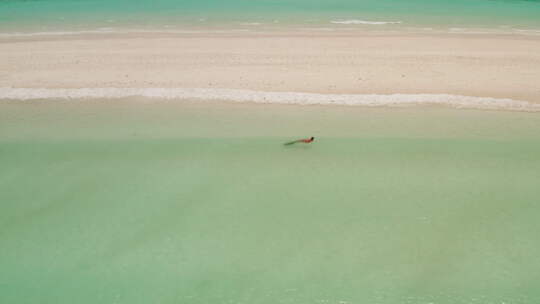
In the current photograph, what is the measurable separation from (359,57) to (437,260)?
8372mm

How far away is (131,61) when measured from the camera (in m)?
12.1

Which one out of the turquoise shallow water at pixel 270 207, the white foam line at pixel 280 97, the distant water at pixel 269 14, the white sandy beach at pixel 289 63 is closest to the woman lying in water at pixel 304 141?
the turquoise shallow water at pixel 270 207

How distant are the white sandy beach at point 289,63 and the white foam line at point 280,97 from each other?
31 centimetres

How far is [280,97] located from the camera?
9.43 meters

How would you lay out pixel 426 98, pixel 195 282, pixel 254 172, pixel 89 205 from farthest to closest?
1. pixel 426 98
2. pixel 254 172
3. pixel 89 205
4. pixel 195 282

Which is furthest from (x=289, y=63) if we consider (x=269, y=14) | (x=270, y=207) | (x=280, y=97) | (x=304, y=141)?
(x=269, y=14)

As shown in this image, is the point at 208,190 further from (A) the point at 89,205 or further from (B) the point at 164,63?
(B) the point at 164,63

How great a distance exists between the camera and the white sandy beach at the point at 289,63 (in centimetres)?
1017

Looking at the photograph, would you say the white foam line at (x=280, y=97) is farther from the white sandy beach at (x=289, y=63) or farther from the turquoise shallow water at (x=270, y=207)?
the turquoise shallow water at (x=270, y=207)

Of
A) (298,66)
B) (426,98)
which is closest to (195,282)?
(426,98)

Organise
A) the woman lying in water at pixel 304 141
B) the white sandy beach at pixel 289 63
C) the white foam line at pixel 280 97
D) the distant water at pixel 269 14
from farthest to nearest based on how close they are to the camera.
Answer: the distant water at pixel 269 14 < the white sandy beach at pixel 289 63 < the white foam line at pixel 280 97 < the woman lying in water at pixel 304 141

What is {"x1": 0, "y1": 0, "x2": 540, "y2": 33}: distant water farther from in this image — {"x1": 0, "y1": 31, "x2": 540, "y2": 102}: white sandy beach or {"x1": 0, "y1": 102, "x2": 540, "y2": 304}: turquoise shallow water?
{"x1": 0, "y1": 102, "x2": 540, "y2": 304}: turquoise shallow water

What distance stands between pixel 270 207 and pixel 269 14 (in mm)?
16170

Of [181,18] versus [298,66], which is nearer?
[298,66]
